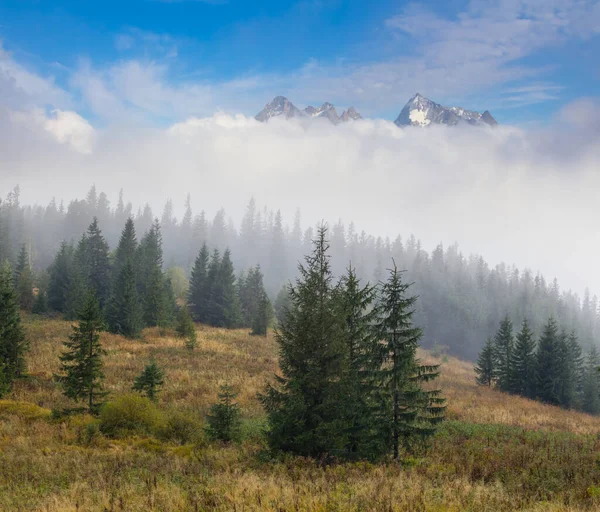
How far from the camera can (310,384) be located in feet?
38.8

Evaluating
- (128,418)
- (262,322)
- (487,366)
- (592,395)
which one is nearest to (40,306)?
(262,322)

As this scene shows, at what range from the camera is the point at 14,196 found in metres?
152

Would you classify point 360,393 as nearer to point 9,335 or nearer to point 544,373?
point 9,335

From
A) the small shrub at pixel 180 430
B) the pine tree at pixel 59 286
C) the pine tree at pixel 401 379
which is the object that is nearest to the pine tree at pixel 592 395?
the pine tree at pixel 401 379

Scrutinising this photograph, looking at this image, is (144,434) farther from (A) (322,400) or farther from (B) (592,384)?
(B) (592,384)

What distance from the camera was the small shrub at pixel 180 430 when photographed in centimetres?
1514

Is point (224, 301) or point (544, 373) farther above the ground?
point (224, 301)

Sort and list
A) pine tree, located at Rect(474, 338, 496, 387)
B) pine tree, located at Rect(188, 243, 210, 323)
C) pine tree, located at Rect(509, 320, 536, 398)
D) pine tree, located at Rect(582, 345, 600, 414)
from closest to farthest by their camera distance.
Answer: pine tree, located at Rect(509, 320, 536, 398)
pine tree, located at Rect(582, 345, 600, 414)
pine tree, located at Rect(474, 338, 496, 387)
pine tree, located at Rect(188, 243, 210, 323)

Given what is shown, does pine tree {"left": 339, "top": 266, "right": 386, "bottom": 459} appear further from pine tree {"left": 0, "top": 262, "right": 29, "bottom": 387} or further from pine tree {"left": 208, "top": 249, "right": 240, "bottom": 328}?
pine tree {"left": 208, "top": 249, "right": 240, "bottom": 328}

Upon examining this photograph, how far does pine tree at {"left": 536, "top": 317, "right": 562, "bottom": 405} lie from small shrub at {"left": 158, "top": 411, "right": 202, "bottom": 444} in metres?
38.8

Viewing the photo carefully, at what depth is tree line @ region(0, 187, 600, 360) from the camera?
10656 centimetres

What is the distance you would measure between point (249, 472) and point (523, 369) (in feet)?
139

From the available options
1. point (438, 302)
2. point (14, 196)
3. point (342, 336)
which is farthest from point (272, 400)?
point (14, 196)

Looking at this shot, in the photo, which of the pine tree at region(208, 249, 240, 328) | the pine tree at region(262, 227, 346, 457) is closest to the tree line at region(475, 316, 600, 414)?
the pine tree at region(208, 249, 240, 328)
